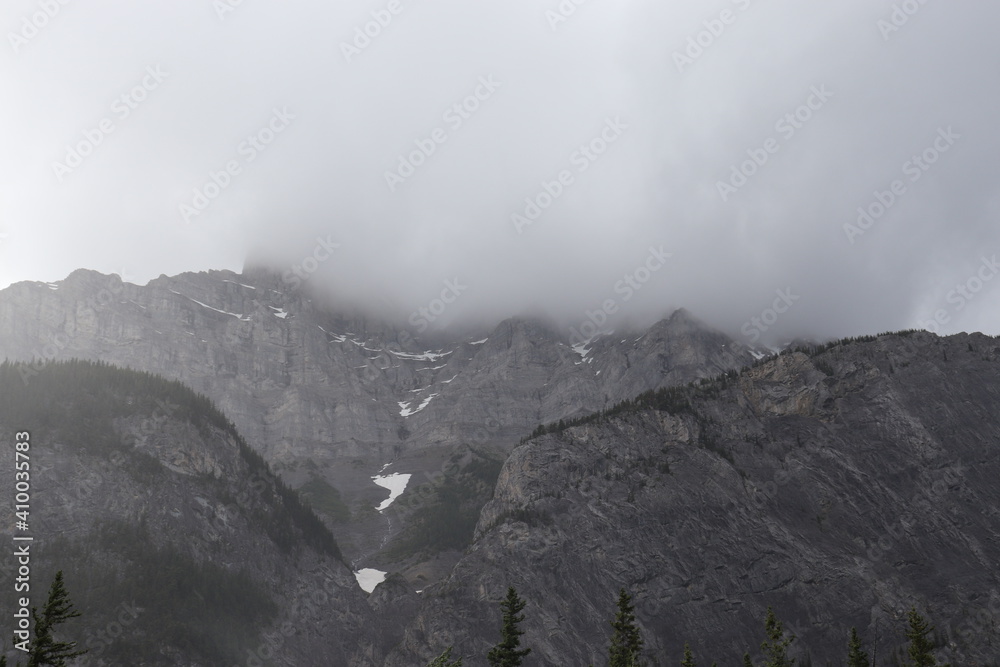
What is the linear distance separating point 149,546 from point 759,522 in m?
129

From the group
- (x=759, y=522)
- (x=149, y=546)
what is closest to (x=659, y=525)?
(x=759, y=522)

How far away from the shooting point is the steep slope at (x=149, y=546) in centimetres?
14625

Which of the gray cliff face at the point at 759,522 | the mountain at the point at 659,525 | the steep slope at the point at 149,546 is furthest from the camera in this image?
the mountain at the point at 659,525

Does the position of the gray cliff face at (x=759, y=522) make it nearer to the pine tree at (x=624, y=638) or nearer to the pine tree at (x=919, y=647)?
the pine tree at (x=919, y=647)

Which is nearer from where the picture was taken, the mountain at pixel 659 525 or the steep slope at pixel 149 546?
the steep slope at pixel 149 546

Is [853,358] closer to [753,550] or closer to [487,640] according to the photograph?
[753,550]

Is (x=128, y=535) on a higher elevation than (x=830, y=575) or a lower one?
higher

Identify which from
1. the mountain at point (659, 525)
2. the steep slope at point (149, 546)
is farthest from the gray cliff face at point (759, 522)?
the steep slope at point (149, 546)

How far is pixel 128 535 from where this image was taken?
16288 cm

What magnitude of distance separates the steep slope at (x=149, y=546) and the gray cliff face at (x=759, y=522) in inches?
1377

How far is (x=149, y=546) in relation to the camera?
164 meters

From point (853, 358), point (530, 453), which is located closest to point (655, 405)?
point (530, 453)

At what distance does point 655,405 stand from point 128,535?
124 metres

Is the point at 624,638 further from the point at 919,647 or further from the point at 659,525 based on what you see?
the point at 659,525
